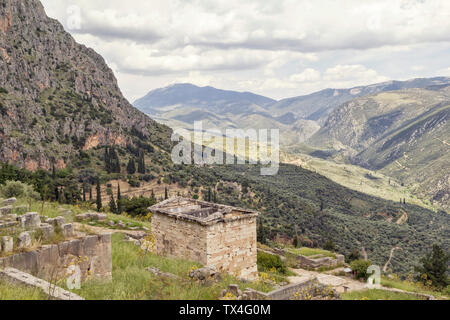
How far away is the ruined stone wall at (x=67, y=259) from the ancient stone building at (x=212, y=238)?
678 centimetres

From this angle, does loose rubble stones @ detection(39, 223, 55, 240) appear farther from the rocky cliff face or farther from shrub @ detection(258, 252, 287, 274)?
A: the rocky cliff face

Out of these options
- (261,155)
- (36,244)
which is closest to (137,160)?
(36,244)

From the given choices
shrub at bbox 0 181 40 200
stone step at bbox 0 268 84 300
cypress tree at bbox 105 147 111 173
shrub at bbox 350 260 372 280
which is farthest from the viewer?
cypress tree at bbox 105 147 111 173

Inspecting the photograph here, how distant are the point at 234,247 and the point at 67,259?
32.8 ft

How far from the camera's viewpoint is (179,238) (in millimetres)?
18750

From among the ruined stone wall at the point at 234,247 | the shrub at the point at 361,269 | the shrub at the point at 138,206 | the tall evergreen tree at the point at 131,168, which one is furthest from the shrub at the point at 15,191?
the tall evergreen tree at the point at 131,168

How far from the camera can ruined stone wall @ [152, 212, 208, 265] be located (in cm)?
1756

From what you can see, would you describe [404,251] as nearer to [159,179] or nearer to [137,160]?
[159,179]

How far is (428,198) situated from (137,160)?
16783cm

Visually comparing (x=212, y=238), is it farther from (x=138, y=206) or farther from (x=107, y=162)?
(x=107, y=162)

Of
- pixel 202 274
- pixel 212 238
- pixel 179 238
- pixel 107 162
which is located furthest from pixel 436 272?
pixel 107 162

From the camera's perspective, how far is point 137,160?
87.6 meters

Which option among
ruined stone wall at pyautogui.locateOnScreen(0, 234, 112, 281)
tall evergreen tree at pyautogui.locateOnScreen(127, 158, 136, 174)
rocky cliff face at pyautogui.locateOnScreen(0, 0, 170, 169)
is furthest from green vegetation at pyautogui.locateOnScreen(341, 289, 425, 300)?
rocky cliff face at pyautogui.locateOnScreen(0, 0, 170, 169)

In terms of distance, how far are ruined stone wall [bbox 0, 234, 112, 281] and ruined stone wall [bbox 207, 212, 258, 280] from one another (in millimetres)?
6979
